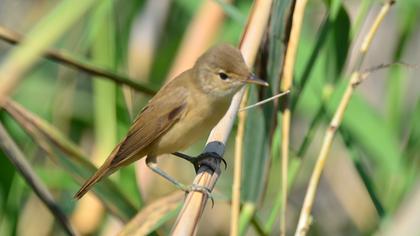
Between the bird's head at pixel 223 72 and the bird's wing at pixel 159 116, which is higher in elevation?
the bird's head at pixel 223 72

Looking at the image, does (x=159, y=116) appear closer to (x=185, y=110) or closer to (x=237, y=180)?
(x=185, y=110)

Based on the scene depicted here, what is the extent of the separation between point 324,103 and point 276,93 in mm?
199

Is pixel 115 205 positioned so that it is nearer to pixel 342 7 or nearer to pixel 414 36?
pixel 342 7

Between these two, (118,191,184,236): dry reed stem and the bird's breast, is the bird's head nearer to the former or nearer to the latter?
the bird's breast

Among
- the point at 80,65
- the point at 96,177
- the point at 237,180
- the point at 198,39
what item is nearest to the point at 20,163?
the point at 96,177

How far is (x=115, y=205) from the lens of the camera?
2.50 meters

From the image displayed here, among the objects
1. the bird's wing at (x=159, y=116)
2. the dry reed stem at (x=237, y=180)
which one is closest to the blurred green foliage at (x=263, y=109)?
the dry reed stem at (x=237, y=180)

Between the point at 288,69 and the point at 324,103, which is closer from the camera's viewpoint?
the point at 288,69

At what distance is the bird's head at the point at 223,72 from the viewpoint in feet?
7.88

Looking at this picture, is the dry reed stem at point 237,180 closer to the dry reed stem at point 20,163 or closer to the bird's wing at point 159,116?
the bird's wing at point 159,116

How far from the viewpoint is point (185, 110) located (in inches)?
105

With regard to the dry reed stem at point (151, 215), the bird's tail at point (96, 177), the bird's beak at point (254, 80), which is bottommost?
the dry reed stem at point (151, 215)

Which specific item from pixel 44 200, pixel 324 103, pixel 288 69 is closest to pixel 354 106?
pixel 324 103

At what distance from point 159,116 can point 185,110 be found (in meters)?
0.10
